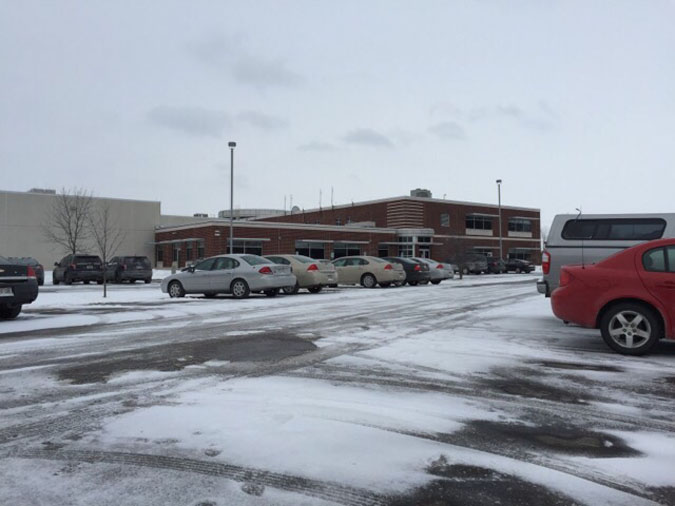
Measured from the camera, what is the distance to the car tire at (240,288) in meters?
17.0

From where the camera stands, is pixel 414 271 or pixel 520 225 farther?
pixel 520 225

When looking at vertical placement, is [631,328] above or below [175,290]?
above

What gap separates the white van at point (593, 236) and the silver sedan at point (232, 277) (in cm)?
903

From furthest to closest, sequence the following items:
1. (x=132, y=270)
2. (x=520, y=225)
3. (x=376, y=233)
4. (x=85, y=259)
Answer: (x=520, y=225)
(x=376, y=233)
(x=132, y=270)
(x=85, y=259)

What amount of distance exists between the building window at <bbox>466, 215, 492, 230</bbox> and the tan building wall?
37.7 m

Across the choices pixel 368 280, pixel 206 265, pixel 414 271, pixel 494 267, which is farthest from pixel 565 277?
pixel 494 267

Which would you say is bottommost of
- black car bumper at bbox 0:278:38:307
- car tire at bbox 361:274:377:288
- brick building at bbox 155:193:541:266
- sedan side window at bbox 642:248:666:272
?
car tire at bbox 361:274:377:288

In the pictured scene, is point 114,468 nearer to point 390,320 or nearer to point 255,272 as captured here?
point 390,320

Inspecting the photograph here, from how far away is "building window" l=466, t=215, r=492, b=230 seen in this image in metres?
68.5

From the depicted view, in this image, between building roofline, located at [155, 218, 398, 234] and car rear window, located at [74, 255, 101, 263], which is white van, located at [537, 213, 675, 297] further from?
building roofline, located at [155, 218, 398, 234]

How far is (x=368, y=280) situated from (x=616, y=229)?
1449 cm

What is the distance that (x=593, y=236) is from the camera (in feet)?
34.3

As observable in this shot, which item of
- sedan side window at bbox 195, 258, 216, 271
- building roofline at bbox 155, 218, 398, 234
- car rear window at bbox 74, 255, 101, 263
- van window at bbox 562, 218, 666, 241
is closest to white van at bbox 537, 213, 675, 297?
van window at bbox 562, 218, 666, 241

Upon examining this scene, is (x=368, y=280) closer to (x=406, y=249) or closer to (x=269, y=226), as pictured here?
(x=269, y=226)
